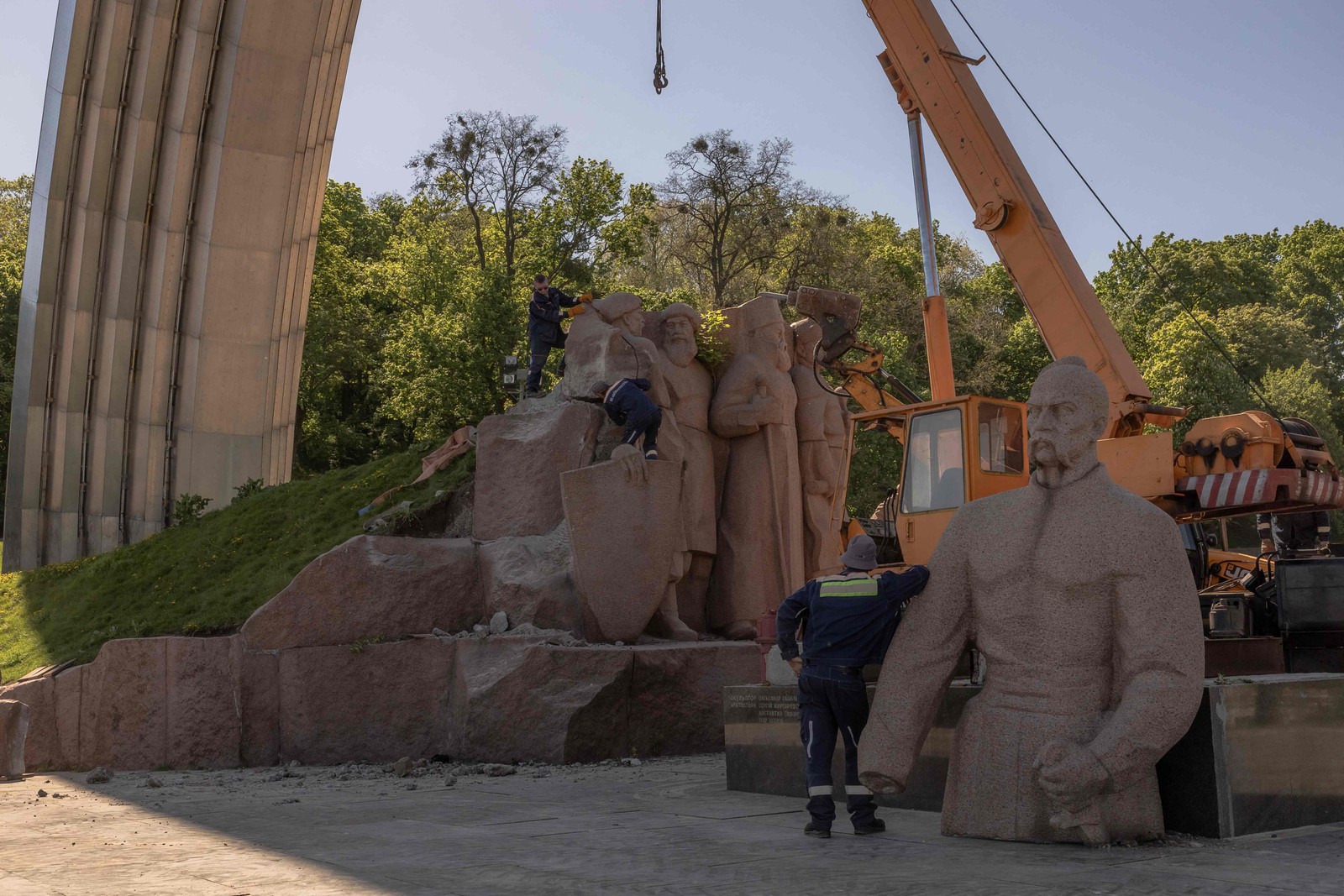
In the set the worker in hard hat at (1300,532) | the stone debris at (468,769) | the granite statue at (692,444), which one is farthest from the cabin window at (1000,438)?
the stone debris at (468,769)

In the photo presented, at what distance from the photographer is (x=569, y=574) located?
37.1 feet

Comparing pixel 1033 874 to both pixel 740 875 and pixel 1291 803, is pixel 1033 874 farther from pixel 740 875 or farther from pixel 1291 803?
pixel 1291 803

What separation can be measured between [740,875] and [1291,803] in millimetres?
2938

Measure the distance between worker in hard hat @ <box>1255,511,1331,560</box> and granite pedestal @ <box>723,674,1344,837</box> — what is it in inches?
210

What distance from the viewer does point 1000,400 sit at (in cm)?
1078

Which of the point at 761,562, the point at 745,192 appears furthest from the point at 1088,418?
the point at 745,192

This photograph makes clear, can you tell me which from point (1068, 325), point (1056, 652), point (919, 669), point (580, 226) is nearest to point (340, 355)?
point (580, 226)

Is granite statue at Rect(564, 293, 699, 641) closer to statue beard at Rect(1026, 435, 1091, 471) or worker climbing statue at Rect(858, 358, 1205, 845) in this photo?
worker climbing statue at Rect(858, 358, 1205, 845)

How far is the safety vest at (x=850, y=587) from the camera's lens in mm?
6656

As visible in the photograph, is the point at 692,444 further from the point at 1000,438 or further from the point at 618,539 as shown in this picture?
the point at 1000,438

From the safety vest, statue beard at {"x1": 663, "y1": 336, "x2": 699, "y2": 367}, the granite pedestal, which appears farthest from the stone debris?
statue beard at {"x1": 663, "y1": 336, "x2": 699, "y2": 367}

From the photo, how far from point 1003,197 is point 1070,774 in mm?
9332

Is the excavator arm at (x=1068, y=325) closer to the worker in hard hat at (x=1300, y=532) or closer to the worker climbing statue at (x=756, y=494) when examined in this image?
the worker in hard hat at (x=1300, y=532)

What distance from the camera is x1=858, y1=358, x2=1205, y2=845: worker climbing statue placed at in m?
5.75
